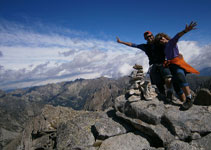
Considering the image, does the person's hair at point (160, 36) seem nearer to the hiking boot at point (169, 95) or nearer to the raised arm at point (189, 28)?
the raised arm at point (189, 28)

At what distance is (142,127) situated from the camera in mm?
12164

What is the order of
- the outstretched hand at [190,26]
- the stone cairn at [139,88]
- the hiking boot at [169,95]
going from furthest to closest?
the stone cairn at [139,88]
the hiking boot at [169,95]
the outstretched hand at [190,26]

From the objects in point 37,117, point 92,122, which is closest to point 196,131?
point 92,122

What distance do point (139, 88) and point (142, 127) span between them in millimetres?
4363

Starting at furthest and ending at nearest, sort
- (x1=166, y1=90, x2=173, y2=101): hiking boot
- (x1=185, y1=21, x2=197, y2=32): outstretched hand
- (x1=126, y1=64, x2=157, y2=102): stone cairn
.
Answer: (x1=126, y1=64, x2=157, y2=102): stone cairn
(x1=166, y1=90, x2=173, y2=101): hiking boot
(x1=185, y1=21, x2=197, y2=32): outstretched hand

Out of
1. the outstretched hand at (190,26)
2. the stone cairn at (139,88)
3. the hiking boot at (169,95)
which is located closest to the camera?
the outstretched hand at (190,26)

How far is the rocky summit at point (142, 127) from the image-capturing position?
10.6 m

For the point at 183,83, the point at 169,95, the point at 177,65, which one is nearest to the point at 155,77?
the point at 169,95

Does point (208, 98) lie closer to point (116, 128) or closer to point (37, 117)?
point (116, 128)

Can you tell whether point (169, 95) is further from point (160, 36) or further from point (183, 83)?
point (160, 36)

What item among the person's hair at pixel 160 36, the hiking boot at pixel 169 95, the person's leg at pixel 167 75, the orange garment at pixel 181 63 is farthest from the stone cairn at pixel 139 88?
the person's hair at pixel 160 36

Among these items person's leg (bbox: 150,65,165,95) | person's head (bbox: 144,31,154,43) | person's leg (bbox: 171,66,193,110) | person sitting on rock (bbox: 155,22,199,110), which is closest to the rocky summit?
person's leg (bbox: 171,66,193,110)

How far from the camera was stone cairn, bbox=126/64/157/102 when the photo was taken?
1435cm

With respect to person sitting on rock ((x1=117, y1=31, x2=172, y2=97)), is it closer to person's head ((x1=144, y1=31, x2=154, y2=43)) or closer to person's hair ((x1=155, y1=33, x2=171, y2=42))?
person's head ((x1=144, y1=31, x2=154, y2=43))
